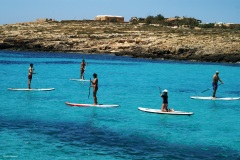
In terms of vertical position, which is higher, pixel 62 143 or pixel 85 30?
pixel 85 30

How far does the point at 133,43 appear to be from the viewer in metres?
107

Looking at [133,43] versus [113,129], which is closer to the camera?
[113,129]

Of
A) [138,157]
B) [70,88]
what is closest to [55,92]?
[70,88]

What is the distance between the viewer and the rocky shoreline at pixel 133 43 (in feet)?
305

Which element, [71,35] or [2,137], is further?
[71,35]

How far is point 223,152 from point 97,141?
5.58 meters

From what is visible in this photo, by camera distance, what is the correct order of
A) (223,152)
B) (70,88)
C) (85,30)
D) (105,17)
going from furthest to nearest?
(105,17) → (85,30) → (70,88) → (223,152)

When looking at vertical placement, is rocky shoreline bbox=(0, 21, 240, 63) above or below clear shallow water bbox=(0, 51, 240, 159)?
above

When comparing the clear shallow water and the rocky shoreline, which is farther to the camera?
the rocky shoreline

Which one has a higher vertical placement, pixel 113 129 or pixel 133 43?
pixel 133 43

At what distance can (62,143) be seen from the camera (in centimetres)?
1780

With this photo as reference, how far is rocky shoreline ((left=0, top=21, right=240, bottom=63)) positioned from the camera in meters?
92.8

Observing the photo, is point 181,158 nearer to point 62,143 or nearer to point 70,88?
point 62,143

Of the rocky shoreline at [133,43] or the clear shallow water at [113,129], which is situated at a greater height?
the rocky shoreline at [133,43]
